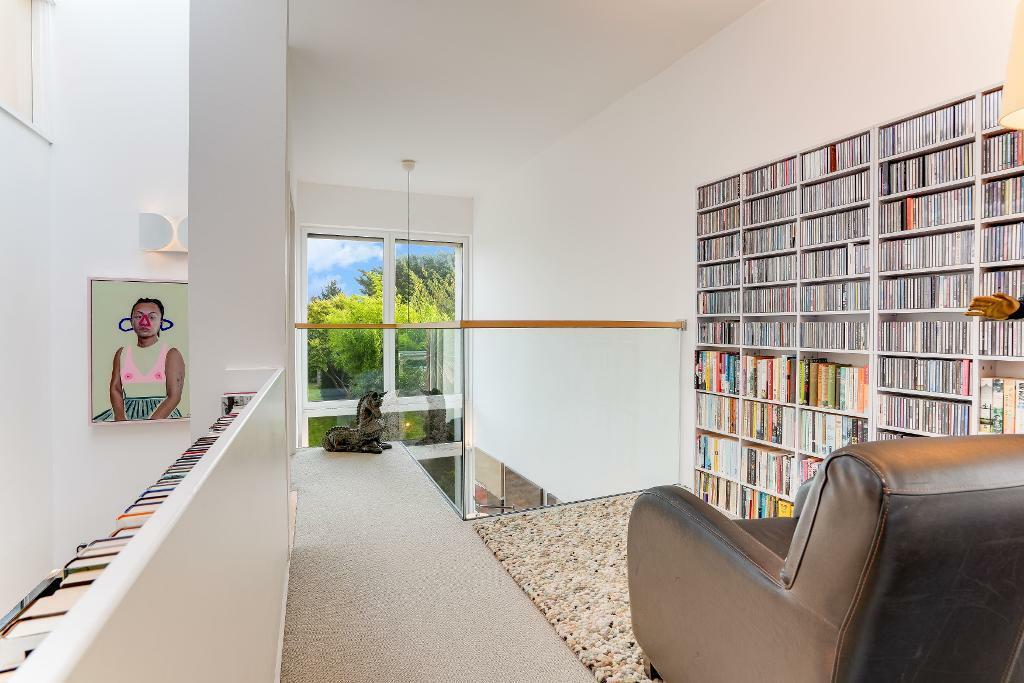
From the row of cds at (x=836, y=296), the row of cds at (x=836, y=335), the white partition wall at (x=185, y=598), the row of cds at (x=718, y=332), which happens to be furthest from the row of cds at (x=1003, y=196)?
the white partition wall at (x=185, y=598)

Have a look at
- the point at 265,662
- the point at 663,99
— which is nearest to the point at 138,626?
the point at 265,662

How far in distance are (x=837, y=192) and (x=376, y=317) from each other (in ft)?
16.6

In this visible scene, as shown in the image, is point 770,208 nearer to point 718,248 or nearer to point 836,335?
point 718,248

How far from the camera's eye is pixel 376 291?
21.0 feet

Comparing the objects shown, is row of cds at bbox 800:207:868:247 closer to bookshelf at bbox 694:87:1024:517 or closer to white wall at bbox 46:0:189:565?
bookshelf at bbox 694:87:1024:517

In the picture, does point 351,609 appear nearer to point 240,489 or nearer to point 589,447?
point 240,489

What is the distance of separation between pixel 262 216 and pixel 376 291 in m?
4.40

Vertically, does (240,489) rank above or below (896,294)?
below

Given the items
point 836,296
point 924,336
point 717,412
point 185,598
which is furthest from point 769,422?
point 185,598

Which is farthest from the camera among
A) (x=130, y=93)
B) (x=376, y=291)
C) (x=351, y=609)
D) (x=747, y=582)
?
(x=376, y=291)

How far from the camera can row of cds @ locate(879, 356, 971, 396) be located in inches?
76.2

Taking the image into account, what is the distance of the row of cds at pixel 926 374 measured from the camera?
6.35 ft

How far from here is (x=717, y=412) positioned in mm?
3045

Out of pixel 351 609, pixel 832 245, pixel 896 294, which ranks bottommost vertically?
pixel 351 609
